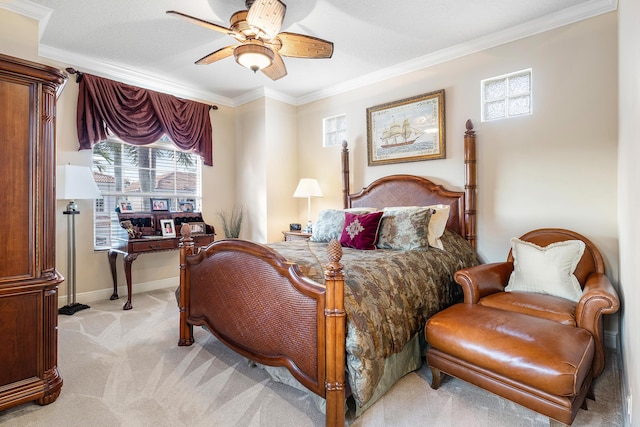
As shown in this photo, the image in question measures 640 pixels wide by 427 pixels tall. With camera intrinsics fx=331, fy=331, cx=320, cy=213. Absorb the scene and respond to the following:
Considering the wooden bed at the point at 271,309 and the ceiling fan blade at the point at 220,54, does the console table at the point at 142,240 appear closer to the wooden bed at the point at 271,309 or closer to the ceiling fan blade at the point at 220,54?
the wooden bed at the point at 271,309

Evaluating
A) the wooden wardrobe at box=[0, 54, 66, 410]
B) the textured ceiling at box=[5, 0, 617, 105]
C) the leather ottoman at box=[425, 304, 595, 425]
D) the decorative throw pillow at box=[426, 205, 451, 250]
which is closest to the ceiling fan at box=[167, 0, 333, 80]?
the textured ceiling at box=[5, 0, 617, 105]

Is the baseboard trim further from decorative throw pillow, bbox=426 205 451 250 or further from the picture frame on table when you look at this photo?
decorative throw pillow, bbox=426 205 451 250

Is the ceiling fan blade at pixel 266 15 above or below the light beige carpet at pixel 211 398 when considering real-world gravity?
above

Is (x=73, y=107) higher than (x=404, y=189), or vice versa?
(x=73, y=107)

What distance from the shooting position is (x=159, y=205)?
4.31 m

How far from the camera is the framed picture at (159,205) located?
14.0 feet

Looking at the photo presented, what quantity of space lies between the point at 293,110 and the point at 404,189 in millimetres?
2288

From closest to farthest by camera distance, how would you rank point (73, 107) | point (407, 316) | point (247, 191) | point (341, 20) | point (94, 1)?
point (407, 316) < point (94, 1) < point (341, 20) < point (73, 107) < point (247, 191)

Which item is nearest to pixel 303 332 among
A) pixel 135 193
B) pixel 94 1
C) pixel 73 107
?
pixel 94 1

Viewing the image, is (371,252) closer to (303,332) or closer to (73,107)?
(303,332)

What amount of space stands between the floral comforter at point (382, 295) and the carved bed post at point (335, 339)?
0.21ft

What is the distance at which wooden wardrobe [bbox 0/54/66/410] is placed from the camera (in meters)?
1.78

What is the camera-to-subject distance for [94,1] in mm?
2631

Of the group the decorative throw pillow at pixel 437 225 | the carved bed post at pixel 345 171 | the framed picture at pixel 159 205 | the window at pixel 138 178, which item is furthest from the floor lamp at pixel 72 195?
the decorative throw pillow at pixel 437 225
